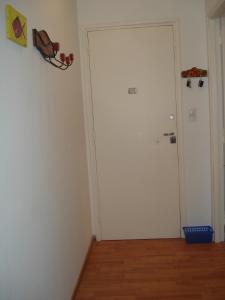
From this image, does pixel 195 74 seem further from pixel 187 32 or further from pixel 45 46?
pixel 45 46

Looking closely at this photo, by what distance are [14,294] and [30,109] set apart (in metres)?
0.83

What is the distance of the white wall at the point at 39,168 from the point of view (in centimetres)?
114

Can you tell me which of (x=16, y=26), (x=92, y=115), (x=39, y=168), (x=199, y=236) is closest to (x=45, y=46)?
Result: (x=16, y=26)

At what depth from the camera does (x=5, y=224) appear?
3.59 ft

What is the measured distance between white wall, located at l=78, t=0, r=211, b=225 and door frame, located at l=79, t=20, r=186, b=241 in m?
0.04

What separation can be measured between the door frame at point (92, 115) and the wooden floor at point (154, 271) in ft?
1.08

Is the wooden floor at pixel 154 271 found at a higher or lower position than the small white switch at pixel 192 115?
lower

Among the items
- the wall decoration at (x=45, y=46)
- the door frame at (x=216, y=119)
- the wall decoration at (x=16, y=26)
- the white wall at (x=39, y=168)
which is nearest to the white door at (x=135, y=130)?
the door frame at (x=216, y=119)

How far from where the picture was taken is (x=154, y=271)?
2379mm

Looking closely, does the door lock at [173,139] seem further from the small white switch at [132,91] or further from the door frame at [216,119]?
the small white switch at [132,91]

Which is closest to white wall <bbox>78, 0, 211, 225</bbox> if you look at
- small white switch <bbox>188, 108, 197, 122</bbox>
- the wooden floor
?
small white switch <bbox>188, 108, 197, 122</bbox>

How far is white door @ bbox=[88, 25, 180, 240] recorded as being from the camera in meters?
2.78

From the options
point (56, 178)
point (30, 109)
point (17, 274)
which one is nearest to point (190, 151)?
point (56, 178)

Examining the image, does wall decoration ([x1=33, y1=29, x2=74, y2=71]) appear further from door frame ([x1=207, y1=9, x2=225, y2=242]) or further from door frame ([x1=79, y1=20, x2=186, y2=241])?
door frame ([x1=207, y1=9, x2=225, y2=242])
